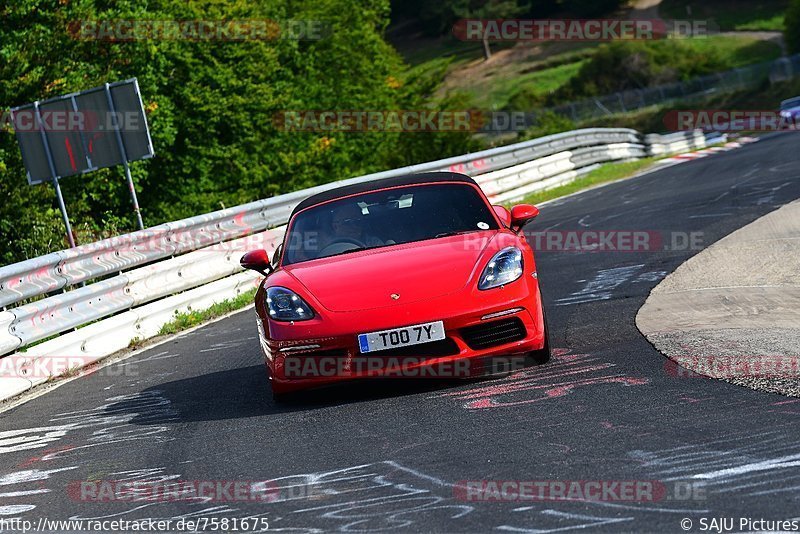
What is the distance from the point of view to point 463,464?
17.1 feet

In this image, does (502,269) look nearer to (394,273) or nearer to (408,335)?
(394,273)

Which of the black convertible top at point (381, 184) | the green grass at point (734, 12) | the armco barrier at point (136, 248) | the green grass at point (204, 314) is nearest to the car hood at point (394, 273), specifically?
the black convertible top at point (381, 184)

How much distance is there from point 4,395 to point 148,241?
10.9 ft

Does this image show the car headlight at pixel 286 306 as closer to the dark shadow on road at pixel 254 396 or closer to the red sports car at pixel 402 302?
the red sports car at pixel 402 302

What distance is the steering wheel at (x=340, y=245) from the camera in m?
7.95

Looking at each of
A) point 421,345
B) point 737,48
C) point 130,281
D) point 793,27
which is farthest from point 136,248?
point 737,48

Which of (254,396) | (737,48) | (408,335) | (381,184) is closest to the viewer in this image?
(408,335)

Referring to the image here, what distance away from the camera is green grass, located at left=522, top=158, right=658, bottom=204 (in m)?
23.2

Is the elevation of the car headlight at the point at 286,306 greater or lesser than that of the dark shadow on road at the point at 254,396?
greater

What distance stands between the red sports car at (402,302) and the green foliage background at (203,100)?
429 inches

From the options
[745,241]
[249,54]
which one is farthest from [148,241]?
[249,54]

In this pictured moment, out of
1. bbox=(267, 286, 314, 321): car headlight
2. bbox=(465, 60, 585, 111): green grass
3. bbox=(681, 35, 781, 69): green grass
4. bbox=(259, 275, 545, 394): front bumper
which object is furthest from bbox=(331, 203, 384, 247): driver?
bbox=(465, 60, 585, 111): green grass

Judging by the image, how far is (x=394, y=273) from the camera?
7250 mm

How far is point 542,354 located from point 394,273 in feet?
3.36
